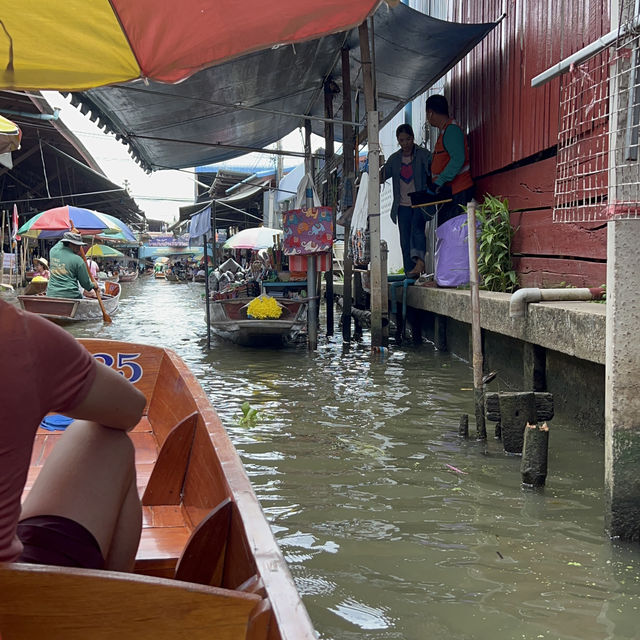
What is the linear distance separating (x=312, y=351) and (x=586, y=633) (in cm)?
701

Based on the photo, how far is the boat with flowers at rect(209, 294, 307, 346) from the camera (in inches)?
358

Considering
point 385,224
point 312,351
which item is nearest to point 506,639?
point 312,351

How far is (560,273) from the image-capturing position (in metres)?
6.38

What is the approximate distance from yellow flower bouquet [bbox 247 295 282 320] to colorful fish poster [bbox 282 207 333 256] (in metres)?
0.68

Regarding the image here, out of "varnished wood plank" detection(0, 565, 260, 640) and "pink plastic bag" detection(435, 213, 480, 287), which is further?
"pink plastic bag" detection(435, 213, 480, 287)

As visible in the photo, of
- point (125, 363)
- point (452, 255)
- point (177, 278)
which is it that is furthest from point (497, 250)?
point (177, 278)

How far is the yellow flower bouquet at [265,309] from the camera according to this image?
9133 millimetres

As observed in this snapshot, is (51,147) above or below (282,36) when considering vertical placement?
above

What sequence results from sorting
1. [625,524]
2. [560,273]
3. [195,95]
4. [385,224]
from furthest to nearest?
[385,224] < [195,95] < [560,273] < [625,524]

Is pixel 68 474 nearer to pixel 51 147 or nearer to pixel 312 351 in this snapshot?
pixel 312 351

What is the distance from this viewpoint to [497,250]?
7691mm

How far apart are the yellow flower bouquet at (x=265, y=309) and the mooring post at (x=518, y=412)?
496cm

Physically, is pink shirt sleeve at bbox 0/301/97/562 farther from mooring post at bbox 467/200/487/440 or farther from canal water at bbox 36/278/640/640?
mooring post at bbox 467/200/487/440

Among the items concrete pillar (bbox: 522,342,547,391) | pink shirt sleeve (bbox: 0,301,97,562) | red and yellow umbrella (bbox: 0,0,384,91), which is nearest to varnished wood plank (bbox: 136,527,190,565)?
pink shirt sleeve (bbox: 0,301,97,562)
